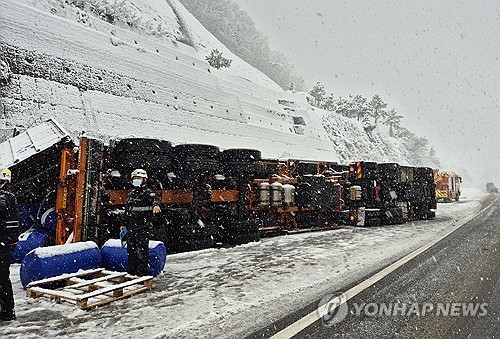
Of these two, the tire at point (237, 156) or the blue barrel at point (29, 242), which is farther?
the tire at point (237, 156)

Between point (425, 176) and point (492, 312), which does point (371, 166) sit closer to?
point (425, 176)

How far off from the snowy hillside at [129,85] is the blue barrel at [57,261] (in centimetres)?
1512

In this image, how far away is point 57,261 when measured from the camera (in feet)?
17.0

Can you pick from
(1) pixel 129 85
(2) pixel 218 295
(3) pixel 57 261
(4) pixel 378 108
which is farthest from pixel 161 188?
(4) pixel 378 108

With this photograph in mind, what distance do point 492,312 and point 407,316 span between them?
3.50ft

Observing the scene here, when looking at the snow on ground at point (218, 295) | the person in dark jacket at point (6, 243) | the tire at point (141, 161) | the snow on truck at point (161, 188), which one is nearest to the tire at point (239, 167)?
the snow on truck at point (161, 188)

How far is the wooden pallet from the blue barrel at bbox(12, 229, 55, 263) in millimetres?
1991

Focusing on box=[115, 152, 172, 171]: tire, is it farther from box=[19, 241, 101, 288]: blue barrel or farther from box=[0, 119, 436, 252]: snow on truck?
box=[19, 241, 101, 288]: blue barrel

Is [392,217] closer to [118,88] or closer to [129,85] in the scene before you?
[118,88]

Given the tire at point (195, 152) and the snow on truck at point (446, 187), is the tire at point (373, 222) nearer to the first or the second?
the tire at point (195, 152)

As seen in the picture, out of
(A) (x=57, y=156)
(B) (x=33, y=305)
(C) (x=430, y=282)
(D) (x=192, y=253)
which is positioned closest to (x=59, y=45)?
(A) (x=57, y=156)

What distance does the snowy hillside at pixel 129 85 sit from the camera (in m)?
20.0

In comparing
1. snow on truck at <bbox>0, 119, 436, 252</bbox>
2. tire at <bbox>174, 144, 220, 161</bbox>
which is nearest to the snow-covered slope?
snow on truck at <bbox>0, 119, 436, 252</bbox>

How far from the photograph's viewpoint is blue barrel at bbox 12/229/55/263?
6.74 m
